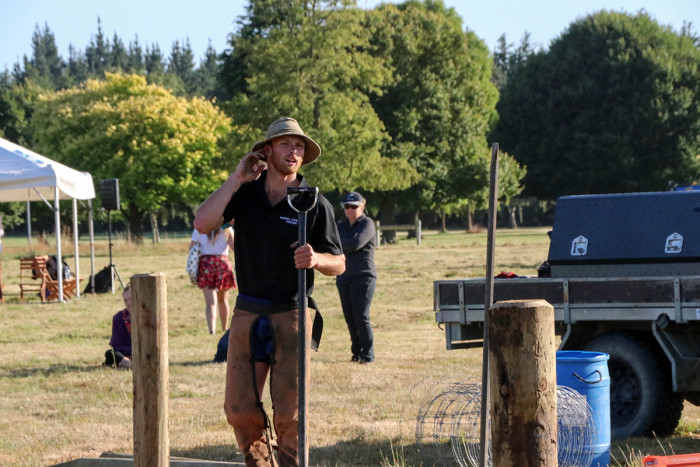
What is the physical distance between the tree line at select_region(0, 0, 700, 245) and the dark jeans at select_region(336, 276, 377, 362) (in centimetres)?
2602

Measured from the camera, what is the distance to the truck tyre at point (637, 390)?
650cm

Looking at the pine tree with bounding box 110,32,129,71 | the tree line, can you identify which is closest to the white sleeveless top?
the tree line

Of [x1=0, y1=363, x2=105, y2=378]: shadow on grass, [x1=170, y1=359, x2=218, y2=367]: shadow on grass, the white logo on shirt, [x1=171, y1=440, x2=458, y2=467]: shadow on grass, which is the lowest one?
Answer: [x1=0, y1=363, x2=105, y2=378]: shadow on grass

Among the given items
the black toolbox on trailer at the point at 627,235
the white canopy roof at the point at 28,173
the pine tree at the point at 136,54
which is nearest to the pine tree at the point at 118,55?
the pine tree at the point at 136,54

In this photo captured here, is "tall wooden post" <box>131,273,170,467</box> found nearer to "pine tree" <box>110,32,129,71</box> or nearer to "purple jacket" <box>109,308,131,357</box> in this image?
"purple jacket" <box>109,308,131,357</box>

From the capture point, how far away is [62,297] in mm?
18172

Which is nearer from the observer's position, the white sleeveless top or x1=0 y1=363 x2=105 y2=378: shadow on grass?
x1=0 y1=363 x2=105 y2=378: shadow on grass

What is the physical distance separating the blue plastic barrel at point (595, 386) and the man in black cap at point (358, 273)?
15.0 ft

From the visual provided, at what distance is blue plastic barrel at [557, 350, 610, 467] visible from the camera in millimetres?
5641

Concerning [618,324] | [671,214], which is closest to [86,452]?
[618,324]

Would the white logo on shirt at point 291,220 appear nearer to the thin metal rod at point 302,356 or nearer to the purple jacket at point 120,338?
the thin metal rod at point 302,356

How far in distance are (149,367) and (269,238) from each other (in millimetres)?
843

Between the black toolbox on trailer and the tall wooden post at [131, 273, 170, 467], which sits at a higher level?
the black toolbox on trailer

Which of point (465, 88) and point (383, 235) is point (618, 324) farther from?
point (465, 88)
